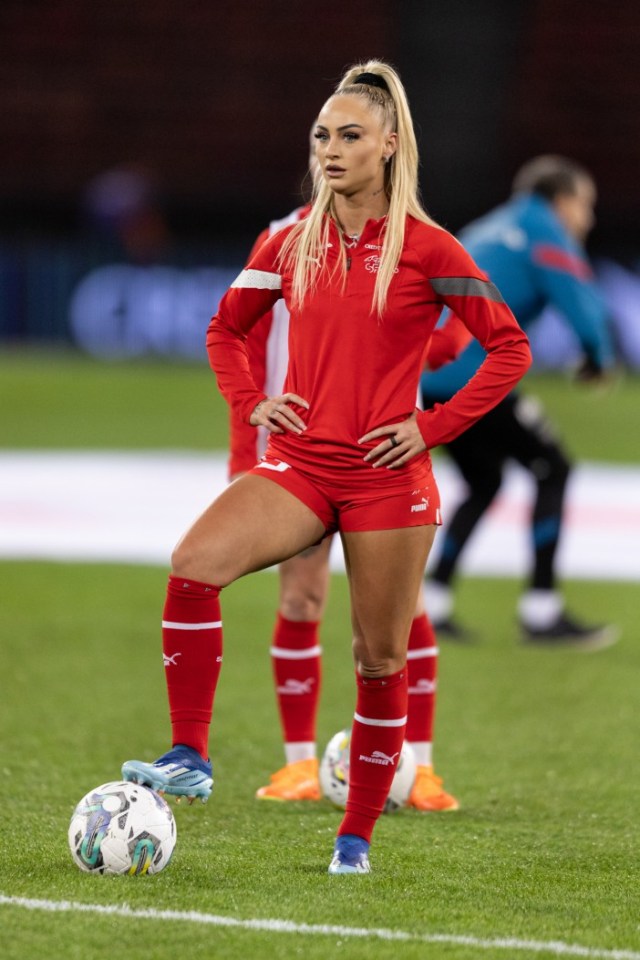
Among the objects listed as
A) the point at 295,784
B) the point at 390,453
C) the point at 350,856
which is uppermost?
the point at 390,453

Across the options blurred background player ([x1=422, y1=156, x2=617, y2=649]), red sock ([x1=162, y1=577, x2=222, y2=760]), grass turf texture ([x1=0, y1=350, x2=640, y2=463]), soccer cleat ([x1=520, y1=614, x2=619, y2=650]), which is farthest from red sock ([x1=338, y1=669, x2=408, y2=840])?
grass turf texture ([x1=0, y1=350, x2=640, y2=463])

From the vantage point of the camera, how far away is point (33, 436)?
16125 mm

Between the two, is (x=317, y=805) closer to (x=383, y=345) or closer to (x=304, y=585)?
(x=304, y=585)

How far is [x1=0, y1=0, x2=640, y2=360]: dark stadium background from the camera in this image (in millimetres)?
24797

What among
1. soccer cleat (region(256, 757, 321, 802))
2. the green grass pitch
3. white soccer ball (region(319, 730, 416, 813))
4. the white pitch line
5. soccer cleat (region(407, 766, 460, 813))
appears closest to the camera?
the white pitch line

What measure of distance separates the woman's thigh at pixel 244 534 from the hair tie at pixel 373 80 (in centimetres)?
111

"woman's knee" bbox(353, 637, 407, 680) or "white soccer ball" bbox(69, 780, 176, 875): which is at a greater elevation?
"woman's knee" bbox(353, 637, 407, 680)

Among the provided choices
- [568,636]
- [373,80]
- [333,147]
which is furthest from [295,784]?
[568,636]

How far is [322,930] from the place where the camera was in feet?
12.0

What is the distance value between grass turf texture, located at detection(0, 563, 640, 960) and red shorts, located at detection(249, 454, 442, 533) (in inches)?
36.6

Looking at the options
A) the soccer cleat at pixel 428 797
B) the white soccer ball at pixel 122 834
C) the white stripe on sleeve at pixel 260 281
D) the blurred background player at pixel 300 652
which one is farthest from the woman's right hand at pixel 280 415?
the soccer cleat at pixel 428 797

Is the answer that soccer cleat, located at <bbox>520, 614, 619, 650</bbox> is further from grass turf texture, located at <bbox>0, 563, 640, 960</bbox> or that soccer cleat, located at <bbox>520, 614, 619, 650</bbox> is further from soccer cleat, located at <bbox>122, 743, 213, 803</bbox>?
soccer cleat, located at <bbox>122, 743, 213, 803</bbox>

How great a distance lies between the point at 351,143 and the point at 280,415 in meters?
0.74

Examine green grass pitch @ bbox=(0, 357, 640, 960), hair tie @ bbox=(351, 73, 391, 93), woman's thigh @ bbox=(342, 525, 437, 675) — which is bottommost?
green grass pitch @ bbox=(0, 357, 640, 960)
